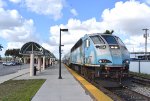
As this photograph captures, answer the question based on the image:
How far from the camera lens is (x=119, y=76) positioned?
69.5 feet

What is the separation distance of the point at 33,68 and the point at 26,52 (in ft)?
5.46

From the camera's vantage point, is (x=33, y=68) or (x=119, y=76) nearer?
(x=119, y=76)

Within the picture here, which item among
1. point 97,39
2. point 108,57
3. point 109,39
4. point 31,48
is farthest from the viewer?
point 31,48

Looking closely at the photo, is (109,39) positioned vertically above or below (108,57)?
above

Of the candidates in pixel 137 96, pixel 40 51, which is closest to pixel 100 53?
pixel 137 96

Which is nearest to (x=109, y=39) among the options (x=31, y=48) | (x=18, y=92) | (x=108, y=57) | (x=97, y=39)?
(x=97, y=39)

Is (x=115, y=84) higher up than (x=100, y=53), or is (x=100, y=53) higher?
(x=100, y=53)

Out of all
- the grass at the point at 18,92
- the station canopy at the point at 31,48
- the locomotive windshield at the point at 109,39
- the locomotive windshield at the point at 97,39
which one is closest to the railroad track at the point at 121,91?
the locomotive windshield at the point at 97,39

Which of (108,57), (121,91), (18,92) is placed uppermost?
(108,57)

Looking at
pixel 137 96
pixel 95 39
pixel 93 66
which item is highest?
pixel 95 39

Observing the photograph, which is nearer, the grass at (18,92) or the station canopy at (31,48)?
the grass at (18,92)

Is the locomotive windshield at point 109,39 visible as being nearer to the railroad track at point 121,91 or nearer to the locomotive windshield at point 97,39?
the locomotive windshield at point 97,39

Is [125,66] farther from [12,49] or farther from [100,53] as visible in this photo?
[12,49]

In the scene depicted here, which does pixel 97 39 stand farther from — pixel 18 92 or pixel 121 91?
pixel 18 92
